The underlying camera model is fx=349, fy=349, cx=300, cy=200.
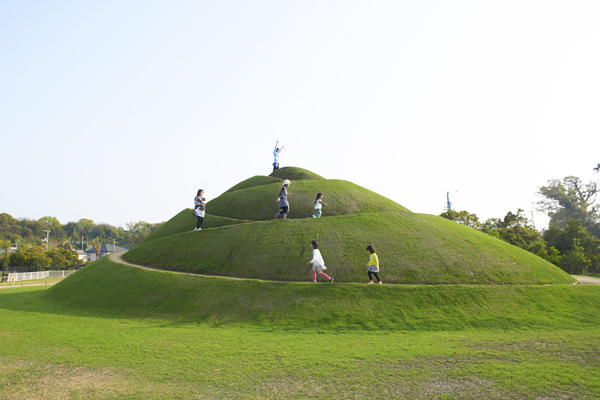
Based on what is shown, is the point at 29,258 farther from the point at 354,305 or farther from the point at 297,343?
the point at 297,343

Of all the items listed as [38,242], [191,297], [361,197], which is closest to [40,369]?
[191,297]

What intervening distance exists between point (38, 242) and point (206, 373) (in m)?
141

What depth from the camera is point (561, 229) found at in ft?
165

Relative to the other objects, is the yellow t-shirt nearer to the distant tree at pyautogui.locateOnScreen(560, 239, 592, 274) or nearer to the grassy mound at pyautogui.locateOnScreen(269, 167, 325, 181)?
the grassy mound at pyautogui.locateOnScreen(269, 167, 325, 181)

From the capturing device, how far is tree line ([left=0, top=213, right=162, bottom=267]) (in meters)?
64.6

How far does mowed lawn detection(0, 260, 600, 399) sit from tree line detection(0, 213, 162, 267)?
53065 millimetres

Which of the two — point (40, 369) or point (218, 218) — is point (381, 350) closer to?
point (40, 369)

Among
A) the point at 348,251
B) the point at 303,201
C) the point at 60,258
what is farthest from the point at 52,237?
the point at 348,251

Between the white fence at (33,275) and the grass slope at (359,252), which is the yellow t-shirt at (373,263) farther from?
the white fence at (33,275)

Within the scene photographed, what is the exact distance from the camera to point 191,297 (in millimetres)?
17344

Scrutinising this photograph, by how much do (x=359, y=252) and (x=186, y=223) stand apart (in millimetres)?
16815

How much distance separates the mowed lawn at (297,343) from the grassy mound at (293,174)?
17.9 metres

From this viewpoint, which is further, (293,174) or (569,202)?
(569,202)

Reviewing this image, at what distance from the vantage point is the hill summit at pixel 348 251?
62.1 ft
